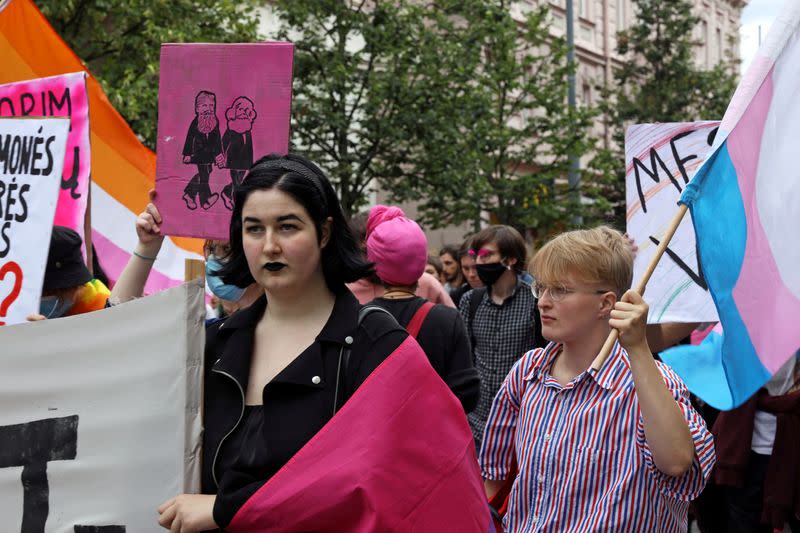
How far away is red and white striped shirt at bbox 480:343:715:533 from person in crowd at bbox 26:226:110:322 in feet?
5.93

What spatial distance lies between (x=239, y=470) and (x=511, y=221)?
19.1m

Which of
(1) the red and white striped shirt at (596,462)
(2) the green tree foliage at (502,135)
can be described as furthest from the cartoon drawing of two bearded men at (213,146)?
(2) the green tree foliage at (502,135)

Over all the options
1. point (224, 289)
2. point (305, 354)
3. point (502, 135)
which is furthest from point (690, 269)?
point (502, 135)

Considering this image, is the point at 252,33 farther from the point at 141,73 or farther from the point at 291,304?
the point at 291,304

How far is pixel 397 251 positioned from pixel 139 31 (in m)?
12.6

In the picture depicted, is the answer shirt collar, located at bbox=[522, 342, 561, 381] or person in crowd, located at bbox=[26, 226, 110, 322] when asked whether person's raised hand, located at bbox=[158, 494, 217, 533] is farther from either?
person in crowd, located at bbox=[26, 226, 110, 322]

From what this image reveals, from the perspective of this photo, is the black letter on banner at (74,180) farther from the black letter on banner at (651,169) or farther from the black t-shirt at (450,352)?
the black letter on banner at (651,169)

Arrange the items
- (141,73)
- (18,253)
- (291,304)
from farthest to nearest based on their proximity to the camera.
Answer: (141,73), (18,253), (291,304)

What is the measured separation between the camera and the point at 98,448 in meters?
2.76

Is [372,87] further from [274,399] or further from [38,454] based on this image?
[274,399]

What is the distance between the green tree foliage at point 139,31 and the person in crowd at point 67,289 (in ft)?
35.5

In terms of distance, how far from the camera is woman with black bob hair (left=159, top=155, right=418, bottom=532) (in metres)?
2.52

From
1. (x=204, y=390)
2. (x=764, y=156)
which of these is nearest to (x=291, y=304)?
(x=204, y=390)

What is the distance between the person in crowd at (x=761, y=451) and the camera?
15.9 ft
